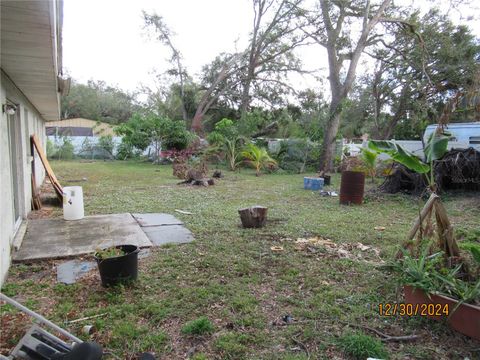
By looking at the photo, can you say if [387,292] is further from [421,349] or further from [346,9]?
[346,9]

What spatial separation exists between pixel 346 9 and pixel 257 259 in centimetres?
1345

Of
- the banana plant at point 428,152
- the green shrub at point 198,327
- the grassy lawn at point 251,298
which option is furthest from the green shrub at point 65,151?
the banana plant at point 428,152

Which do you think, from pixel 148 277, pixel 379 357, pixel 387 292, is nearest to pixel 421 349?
pixel 379 357

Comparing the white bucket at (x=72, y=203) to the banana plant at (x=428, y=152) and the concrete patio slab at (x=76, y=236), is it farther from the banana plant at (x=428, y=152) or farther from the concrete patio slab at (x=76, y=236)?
the banana plant at (x=428, y=152)

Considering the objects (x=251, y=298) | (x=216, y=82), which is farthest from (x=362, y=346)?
(x=216, y=82)

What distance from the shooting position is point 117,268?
3088 mm

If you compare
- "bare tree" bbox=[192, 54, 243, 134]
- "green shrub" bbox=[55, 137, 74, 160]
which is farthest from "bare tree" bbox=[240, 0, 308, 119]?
"green shrub" bbox=[55, 137, 74, 160]

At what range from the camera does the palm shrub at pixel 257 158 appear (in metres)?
13.6

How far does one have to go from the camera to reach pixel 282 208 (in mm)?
7086

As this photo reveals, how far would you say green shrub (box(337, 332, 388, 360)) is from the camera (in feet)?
7.32

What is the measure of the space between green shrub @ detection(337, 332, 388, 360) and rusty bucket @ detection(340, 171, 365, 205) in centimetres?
548

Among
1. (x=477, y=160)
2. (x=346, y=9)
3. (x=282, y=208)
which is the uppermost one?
(x=346, y=9)

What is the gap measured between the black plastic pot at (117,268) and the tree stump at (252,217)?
2388 millimetres

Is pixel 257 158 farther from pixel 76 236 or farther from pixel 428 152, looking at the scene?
pixel 428 152
